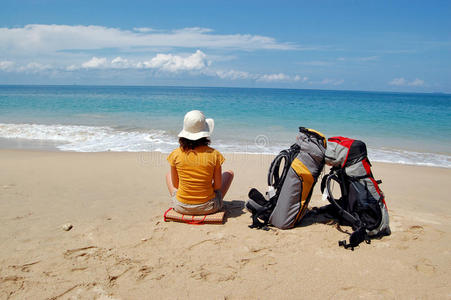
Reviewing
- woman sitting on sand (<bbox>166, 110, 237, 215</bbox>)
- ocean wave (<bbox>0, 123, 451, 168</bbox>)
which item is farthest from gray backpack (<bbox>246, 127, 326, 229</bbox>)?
ocean wave (<bbox>0, 123, 451, 168</bbox>)

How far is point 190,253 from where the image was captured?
10.2 ft

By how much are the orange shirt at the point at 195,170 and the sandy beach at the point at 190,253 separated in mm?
394

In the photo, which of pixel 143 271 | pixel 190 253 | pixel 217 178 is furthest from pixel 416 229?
→ pixel 143 271

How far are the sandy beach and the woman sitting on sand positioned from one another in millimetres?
283

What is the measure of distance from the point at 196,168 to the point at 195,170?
0.10ft

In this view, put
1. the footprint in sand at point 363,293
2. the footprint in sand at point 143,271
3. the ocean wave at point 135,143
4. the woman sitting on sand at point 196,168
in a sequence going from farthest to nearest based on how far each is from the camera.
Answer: the ocean wave at point 135,143
the woman sitting on sand at point 196,168
the footprint in sand at point 143,271
the footprint in sand at point 363,293

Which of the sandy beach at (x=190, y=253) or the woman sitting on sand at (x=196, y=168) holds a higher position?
the woman sitting on sand at (x=196, y=168)

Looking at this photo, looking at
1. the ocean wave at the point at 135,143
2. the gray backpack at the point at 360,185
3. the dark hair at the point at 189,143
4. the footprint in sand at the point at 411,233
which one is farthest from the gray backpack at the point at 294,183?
the ocean wave at the point at 135,143

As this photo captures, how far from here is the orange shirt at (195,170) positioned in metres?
3.57

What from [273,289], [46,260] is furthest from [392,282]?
[46,260]

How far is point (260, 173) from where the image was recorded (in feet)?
21.8

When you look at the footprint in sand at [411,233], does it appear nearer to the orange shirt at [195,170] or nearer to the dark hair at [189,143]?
the orange shirt at [195,170]

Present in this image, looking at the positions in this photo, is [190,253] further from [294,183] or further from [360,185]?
[360,185]

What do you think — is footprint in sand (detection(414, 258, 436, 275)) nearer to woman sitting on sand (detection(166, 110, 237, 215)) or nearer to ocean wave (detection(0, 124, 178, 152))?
woman sitting on sand (detection(166, 110, 237, 215))
